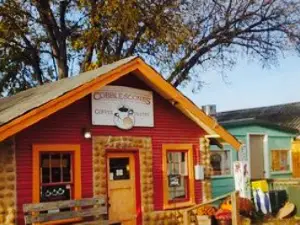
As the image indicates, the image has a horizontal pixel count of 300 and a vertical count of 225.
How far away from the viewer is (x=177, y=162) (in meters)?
14.5

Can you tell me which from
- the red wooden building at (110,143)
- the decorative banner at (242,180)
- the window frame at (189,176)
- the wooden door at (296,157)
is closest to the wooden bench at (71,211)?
the red wooden building at (110,143)

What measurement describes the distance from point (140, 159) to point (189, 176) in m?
1.95

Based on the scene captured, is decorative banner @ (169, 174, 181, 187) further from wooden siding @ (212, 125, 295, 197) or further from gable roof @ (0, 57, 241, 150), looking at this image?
wooden siding @ (212, 125, 295, 197)

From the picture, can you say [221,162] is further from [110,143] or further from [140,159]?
[110,143]

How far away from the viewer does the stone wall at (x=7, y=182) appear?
1070 cm

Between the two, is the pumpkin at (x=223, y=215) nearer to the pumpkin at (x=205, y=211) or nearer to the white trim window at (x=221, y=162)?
the pumpkin at (x=205, y=211)

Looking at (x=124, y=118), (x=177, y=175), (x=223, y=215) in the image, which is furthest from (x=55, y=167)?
(x=223, y=215)

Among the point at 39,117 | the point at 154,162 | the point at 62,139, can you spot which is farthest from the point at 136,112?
the point at 39,117

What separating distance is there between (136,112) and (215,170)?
8.80 metres

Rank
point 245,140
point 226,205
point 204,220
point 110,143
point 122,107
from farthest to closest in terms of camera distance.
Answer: point 245,140, point 226,205, point 204,220, point 122,107, point 110,143

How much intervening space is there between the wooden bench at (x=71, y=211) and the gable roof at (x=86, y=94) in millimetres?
1772

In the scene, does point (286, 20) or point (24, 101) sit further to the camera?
point (286, 20)

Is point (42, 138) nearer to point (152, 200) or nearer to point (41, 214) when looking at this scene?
point (41, 214)

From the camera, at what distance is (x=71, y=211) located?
11.5 m
